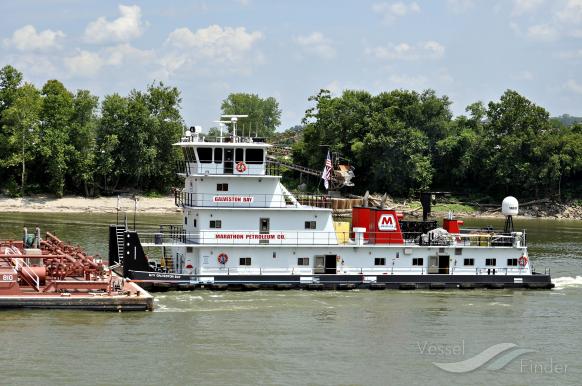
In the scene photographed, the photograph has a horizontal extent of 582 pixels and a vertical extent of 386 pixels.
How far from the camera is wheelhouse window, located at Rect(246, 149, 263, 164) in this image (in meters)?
40.6

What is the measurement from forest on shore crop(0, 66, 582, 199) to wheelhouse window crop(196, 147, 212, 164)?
4355 cm

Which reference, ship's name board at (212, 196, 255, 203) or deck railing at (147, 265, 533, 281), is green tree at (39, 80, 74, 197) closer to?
ship's name board at (212, 196, 255, 203)

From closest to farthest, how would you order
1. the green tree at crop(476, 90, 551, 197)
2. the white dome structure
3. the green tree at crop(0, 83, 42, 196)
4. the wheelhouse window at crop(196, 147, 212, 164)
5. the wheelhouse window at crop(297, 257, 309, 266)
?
the wheelhouse window at crop(196, 147, 212, 164) < the wheelhouse window at crop(297, 257, 309, 266) < the white dome structure < the green tree at crop(0, 83, 42, 196) < the green tree at crop(476, 90, 551, 197)

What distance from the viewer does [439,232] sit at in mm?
42500

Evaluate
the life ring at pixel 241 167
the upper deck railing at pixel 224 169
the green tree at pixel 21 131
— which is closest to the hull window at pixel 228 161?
the upper deck railing at pixel 224 169

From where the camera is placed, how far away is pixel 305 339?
3225 centimetres

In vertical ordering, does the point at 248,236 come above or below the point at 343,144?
below

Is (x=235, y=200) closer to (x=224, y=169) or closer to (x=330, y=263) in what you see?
(x=224, y=169)

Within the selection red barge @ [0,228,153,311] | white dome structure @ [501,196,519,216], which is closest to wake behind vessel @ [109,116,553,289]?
white dome structure @ [501,196,519,216]

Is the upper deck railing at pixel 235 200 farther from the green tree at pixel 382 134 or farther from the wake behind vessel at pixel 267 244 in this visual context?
the green tree at pixel 382 134

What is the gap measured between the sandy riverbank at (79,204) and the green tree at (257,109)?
4348 centimetres

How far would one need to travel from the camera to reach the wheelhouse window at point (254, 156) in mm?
40594

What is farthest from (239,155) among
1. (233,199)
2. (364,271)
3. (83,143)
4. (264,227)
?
(83,143)

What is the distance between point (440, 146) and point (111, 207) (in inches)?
1318
